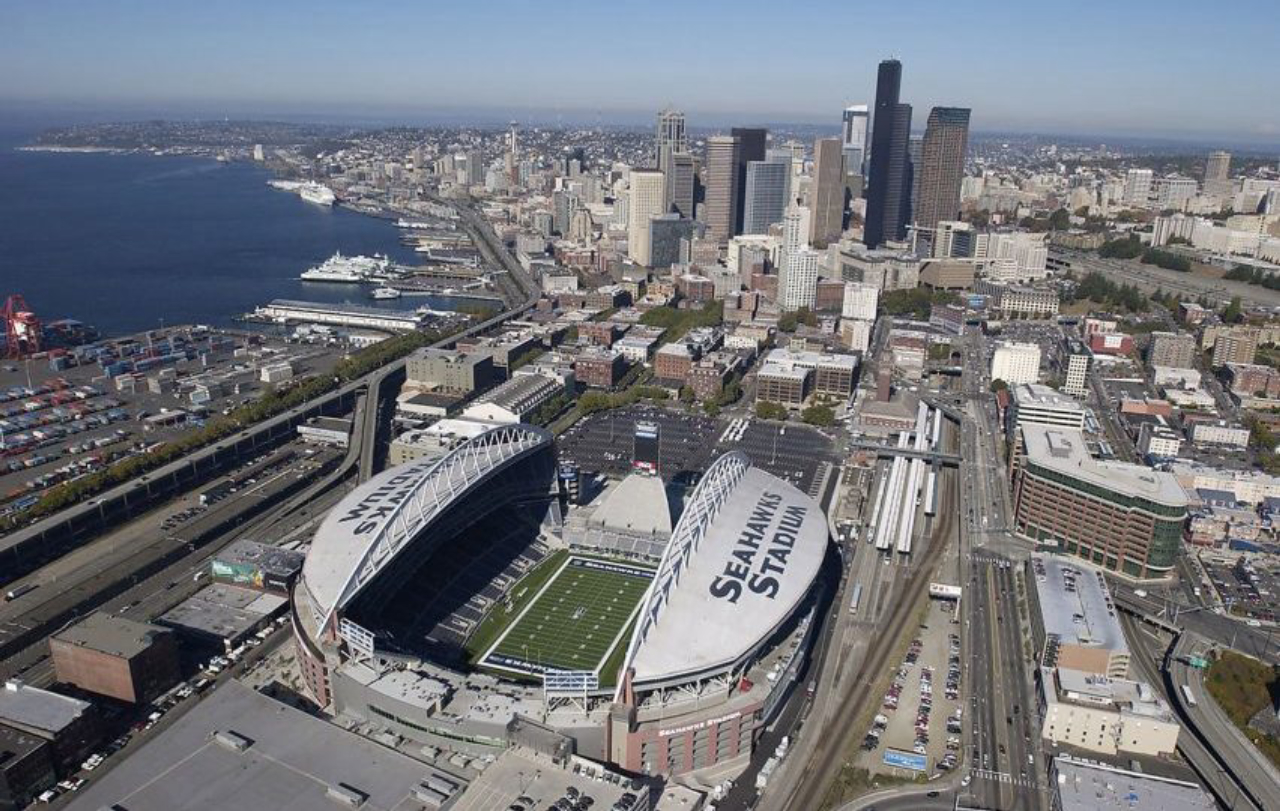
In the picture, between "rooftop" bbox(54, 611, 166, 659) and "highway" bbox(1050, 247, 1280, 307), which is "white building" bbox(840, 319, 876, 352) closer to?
"highway" bbox(1050, 247, 1280, 307)

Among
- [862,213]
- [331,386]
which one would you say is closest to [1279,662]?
[331,386]

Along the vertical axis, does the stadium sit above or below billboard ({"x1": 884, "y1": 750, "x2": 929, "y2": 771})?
above

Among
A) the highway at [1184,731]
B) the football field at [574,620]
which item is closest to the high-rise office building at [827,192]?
the highway at [1184,731]

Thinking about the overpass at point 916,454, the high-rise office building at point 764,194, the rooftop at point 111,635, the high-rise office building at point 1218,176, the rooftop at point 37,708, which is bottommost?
the rooftop at point 37,708

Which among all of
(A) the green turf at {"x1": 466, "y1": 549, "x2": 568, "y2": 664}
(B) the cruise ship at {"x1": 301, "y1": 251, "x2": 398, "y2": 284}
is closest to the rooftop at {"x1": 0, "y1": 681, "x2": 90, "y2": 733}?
(A) the green turf at {"x1": 466, "y1": 549, "x2": 568, "y2": 664}

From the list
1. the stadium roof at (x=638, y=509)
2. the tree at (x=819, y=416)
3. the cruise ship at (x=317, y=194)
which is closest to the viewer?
the stadium roof at (x=638, y=509)

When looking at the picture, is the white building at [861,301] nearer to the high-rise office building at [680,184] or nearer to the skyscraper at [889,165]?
the skyscraper at [889,165]
